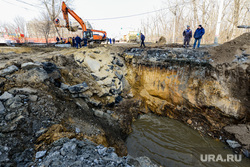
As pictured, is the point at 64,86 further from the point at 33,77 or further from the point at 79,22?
the point at 79,22

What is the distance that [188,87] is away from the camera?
653cm

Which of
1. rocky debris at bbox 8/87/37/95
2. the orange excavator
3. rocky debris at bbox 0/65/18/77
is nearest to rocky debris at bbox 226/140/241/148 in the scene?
rocky debris at bbox 8/87/37/95

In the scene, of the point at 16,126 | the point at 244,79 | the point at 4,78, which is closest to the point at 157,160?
the point at 16,126

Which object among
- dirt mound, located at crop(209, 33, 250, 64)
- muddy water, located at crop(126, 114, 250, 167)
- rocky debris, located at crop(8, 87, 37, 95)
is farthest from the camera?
dirt mound, located at crop(209, 33, 250, 64)

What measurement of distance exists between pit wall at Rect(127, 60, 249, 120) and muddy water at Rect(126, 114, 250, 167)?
125 cm

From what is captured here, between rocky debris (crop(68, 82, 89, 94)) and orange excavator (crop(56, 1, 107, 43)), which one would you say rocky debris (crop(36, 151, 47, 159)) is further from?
orange excavator (crop(56, 1, 107, 43))

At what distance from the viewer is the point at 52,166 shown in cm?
202

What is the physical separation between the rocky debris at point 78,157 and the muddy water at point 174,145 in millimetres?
2496

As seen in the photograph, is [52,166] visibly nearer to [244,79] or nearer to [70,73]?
[70,73]

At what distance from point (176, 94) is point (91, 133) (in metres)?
5.33

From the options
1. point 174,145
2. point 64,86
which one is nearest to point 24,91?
point 64,86

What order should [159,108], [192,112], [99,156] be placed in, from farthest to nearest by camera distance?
1. [159,108]
2. [192,112]
3. [99,156]

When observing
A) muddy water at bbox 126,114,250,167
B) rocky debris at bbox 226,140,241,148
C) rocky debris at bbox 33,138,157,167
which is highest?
rocky debris at bbox 33,138,157,167

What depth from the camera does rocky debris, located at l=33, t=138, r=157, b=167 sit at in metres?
2.14
